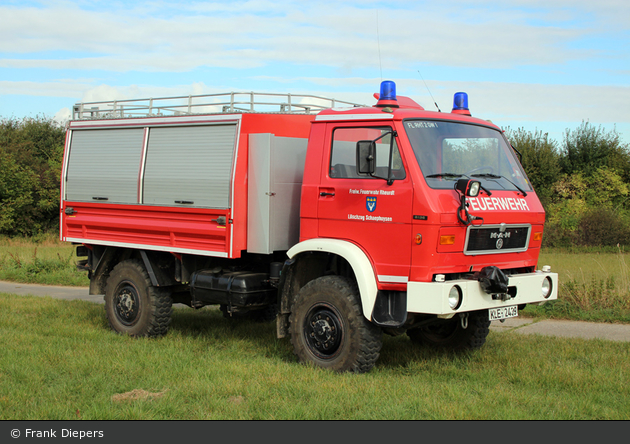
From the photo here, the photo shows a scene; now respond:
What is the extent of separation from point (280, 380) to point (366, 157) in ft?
7.52

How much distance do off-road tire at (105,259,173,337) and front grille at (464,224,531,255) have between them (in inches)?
168

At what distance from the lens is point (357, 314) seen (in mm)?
6152

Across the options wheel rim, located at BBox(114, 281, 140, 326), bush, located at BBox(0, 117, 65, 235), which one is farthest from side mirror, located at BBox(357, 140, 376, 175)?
bush, located at BBox(0, 117, 65, 235)

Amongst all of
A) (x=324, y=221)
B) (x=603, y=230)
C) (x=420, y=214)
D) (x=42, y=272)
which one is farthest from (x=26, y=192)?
(x=420, y=214)

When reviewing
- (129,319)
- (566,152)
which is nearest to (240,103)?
(129,319)

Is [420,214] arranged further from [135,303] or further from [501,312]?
[135,303]

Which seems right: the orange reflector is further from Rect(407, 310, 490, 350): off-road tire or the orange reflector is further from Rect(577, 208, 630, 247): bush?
Rect(577, 208, 630, 247): bush

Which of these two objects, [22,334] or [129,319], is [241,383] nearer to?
[129,319]

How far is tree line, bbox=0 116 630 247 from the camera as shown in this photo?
2847 centimetres

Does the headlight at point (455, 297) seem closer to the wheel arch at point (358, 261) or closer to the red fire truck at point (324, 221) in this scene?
the red fire truck at point (324, 221)

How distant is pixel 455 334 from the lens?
7578 mm

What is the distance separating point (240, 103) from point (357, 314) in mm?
3008

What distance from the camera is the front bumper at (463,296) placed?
5.65m

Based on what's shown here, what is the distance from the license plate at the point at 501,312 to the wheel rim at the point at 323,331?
152cm
